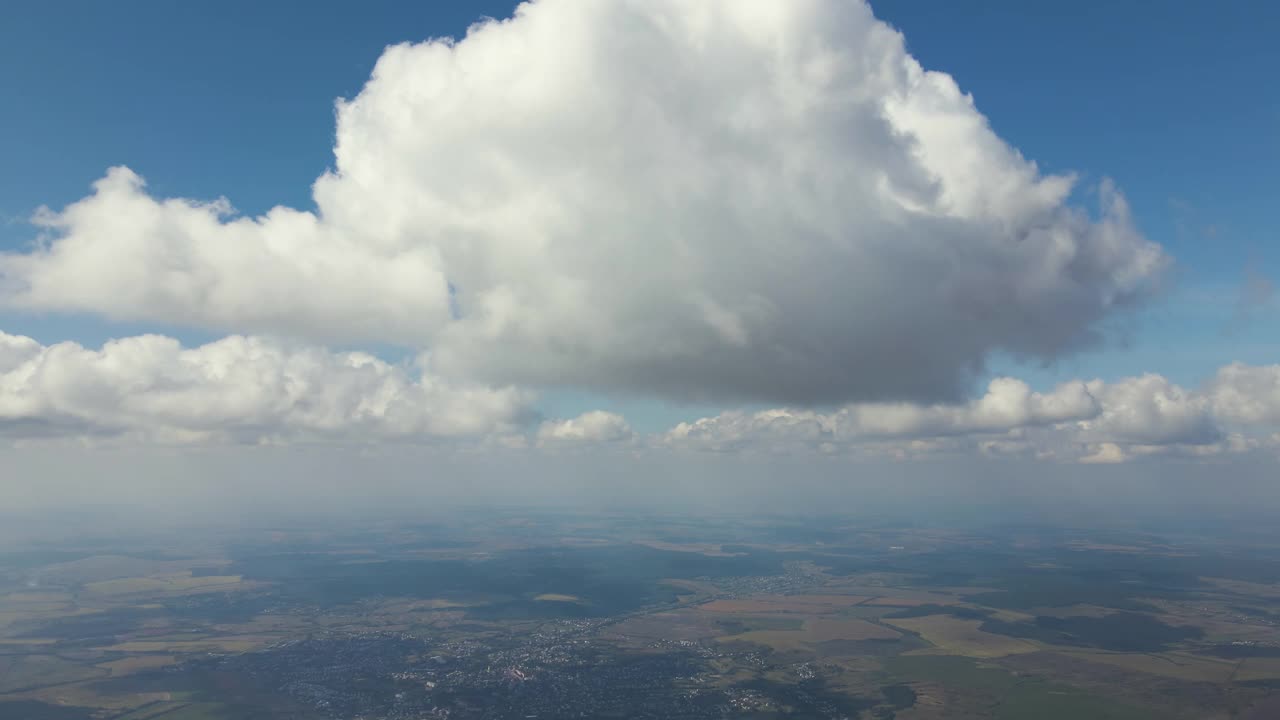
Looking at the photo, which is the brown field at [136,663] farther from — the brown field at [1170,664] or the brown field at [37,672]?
the brown field at [1170,664]

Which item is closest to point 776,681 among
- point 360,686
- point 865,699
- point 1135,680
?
point 865,699

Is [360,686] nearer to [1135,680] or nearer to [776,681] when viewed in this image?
[776,681]

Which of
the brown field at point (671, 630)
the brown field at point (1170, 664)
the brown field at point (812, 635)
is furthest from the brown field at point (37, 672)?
the brown field at point (1170, 664)

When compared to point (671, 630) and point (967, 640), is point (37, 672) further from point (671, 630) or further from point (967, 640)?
point (967, 640)

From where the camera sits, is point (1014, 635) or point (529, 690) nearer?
point (529, 690)

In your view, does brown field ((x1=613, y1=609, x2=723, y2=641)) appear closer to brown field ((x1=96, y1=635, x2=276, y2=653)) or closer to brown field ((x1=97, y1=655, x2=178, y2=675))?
brown field ((x1=96, y1=635, x2=276, y2=653))

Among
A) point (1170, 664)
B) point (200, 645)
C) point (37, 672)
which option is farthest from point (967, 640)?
point (37, 672)
